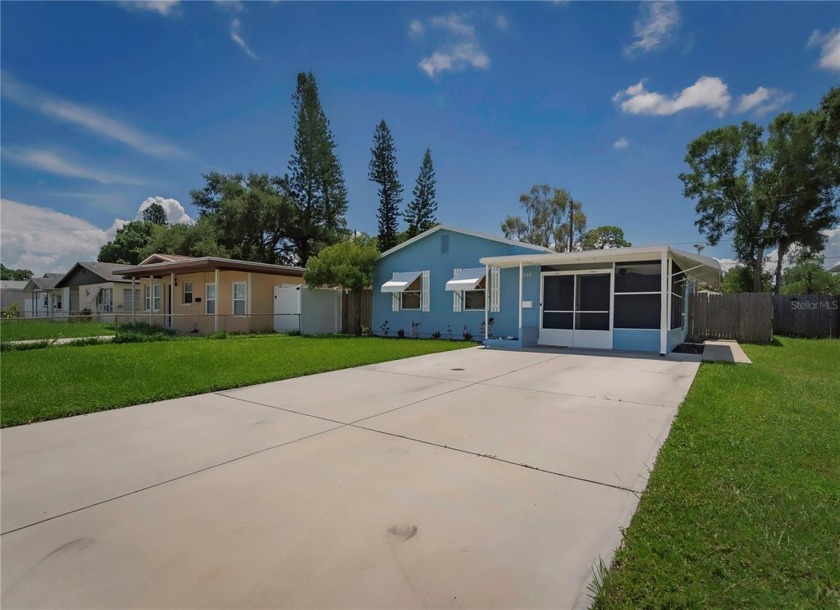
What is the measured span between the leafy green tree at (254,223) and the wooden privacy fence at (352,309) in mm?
15735

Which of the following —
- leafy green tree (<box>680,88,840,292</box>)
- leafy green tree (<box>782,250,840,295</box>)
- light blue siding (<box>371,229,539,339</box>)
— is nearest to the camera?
light blue siding (<box>371,229,539,339</box>)

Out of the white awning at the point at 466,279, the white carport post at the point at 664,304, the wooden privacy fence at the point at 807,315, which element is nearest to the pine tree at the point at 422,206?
the white awning at the point at 466,279

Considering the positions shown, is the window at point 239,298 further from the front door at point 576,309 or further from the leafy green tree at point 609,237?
the leafy green tree at point 609,237

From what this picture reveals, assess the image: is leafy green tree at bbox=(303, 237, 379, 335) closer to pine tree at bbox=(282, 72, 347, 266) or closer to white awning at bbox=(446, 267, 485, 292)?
white awning at bbox=(446, 267, 485, 292)

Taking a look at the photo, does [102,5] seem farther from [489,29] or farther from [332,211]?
[332,211]

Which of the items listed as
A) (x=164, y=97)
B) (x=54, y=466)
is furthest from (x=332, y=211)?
(x=54, y=466)

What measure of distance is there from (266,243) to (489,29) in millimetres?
26589

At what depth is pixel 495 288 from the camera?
14227mm

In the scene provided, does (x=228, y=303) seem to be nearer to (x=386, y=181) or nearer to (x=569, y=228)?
(x=386, y=181)

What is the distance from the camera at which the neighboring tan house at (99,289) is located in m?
25.6

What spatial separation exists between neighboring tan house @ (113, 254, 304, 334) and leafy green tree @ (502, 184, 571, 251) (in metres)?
25.8

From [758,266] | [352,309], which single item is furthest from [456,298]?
[758,266]

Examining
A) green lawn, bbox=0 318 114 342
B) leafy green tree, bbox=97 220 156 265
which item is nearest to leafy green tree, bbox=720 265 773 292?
green lawn, bbox=0 318 114 342

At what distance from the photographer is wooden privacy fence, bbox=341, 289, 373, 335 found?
1878 cm
